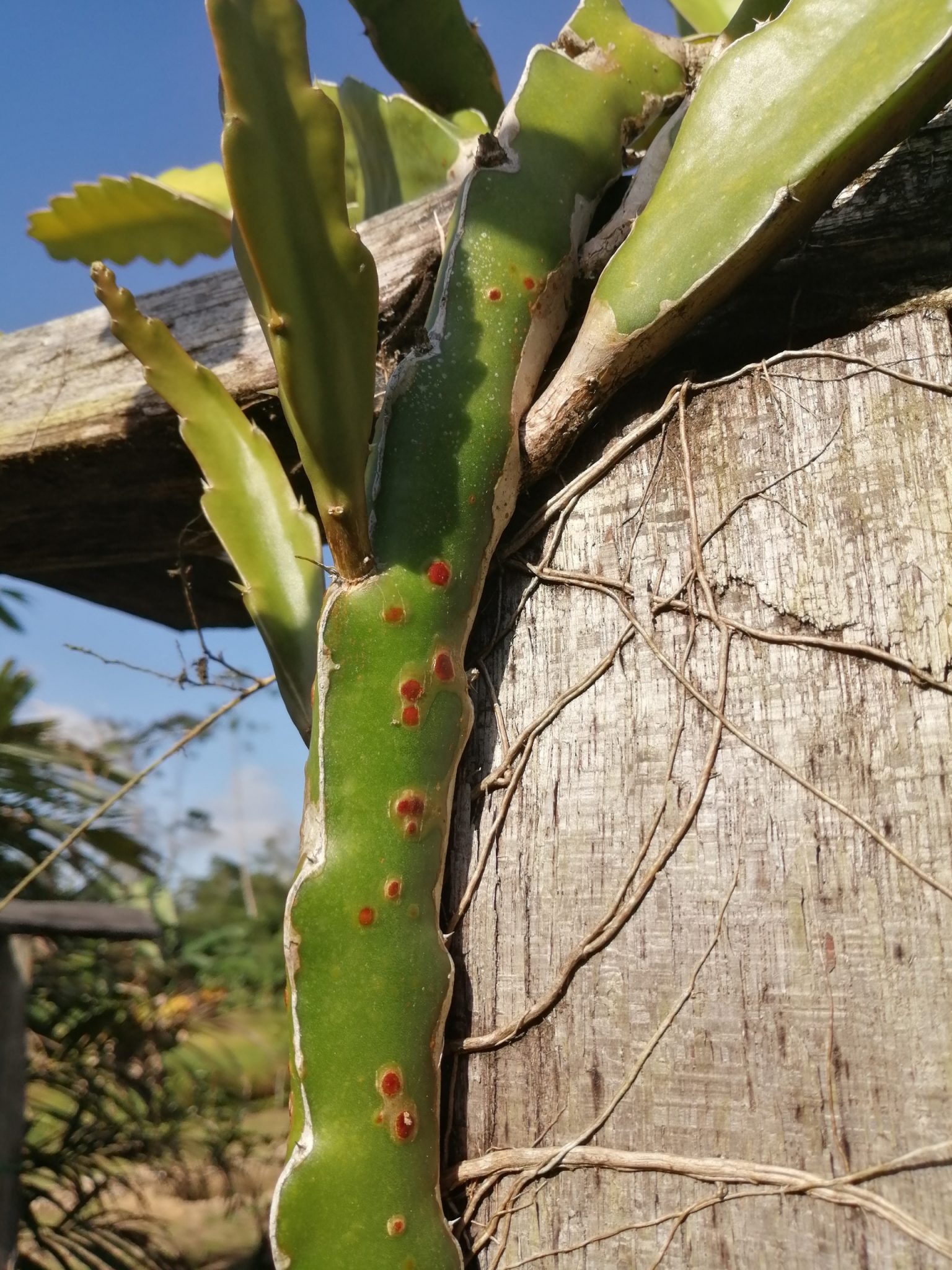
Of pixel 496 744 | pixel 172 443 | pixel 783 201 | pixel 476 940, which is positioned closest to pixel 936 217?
pixel 783 201

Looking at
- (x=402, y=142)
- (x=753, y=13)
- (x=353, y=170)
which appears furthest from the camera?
(x=353, y=170)

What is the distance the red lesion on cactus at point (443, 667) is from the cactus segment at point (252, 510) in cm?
18

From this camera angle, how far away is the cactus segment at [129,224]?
136 centimetres

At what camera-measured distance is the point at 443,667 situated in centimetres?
88

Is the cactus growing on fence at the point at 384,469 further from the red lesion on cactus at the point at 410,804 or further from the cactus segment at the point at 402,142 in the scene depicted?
the cactus segment at the point at 402,142

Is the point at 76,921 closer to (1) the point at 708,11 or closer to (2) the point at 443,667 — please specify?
(2) the point at 443,667

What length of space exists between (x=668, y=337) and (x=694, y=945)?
1.93 ft

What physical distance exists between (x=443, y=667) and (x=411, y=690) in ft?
0.15

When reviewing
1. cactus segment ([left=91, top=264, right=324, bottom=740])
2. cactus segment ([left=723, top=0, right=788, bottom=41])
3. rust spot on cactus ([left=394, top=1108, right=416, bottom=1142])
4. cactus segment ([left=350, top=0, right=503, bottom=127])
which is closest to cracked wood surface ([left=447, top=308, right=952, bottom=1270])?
rust spot on cactus ([left=394, top=1108, right=416, bottom=1142])

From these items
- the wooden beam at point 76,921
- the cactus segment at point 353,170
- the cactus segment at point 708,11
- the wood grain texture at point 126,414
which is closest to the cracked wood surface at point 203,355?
the wood grain texture at point 126,414

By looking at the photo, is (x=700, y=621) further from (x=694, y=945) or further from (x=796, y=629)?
(x=694, y=945)

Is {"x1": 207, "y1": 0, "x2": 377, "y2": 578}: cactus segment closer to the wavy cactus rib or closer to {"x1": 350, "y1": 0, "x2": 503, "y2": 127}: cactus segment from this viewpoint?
the wavy cactus rib

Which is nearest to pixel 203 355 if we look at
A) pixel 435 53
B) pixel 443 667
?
pixel 435 53

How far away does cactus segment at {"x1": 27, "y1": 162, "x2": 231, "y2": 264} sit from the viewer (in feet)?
4.46
